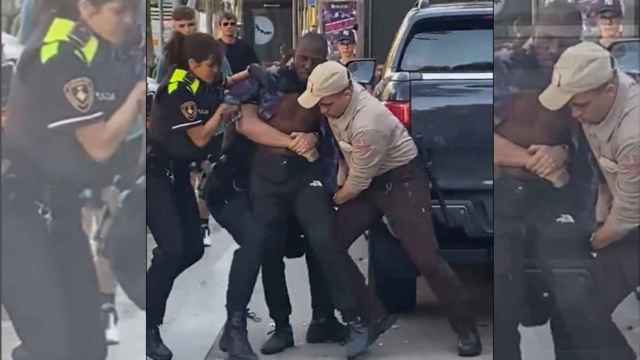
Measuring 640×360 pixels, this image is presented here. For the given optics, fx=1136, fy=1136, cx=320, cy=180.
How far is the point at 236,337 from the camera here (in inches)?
163

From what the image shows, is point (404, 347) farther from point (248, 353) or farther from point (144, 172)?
point (144, 172)

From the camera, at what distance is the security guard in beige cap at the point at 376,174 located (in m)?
3.94

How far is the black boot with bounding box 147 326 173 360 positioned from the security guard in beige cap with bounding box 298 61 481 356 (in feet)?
2.51

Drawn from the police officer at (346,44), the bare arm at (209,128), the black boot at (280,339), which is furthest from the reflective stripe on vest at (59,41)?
the black boot at (280,339)

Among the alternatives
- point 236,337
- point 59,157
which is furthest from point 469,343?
point 59,157

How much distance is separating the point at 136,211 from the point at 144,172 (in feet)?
0.45

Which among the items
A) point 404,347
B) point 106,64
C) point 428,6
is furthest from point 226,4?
point 404,347

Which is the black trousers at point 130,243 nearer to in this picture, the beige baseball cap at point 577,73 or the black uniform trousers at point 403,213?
the black uniform trousers at point 403,213

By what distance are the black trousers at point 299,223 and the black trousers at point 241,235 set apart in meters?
0.03

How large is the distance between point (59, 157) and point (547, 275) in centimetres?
173

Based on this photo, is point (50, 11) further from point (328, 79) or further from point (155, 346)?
point (155, 346)

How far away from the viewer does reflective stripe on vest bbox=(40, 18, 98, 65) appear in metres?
3.76

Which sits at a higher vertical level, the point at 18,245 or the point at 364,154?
the point at 364,154

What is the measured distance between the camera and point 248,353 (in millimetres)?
4180
